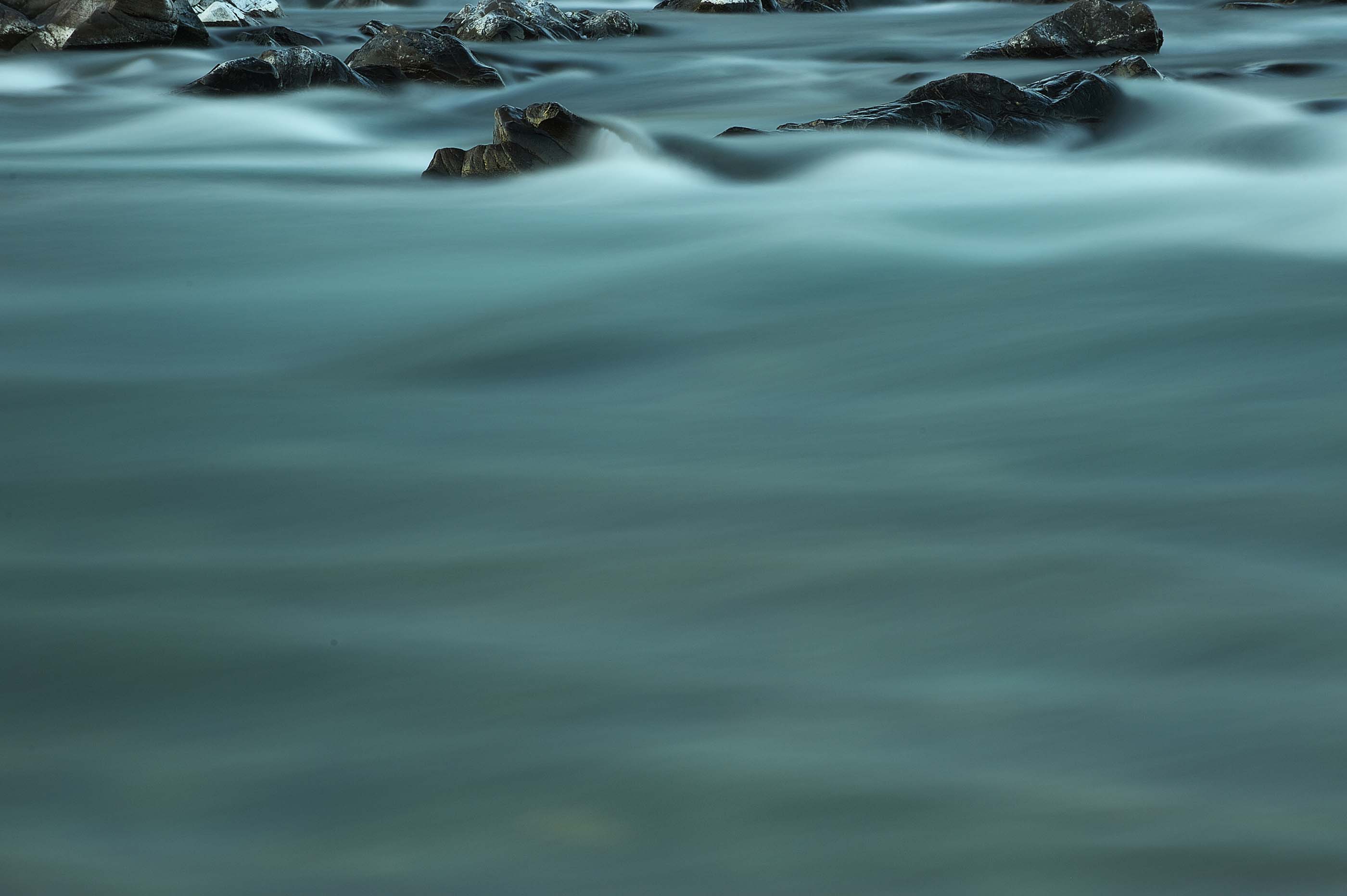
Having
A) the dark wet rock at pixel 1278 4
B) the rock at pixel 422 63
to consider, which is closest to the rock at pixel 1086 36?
the dark wet rock at pixel 1278 4

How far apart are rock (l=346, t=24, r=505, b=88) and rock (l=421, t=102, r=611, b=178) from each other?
317 centimetres

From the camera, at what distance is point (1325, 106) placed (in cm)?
663

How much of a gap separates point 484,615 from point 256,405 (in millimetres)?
1226

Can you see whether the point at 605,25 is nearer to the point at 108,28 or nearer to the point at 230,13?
the point at 230,13

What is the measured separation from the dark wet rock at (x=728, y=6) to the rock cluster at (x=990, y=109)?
8024 millimetres

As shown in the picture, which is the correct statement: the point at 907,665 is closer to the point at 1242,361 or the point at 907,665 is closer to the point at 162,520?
the point at 162,520

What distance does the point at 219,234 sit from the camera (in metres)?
4.80

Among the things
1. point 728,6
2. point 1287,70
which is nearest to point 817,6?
point 728,6

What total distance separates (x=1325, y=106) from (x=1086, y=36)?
345 centimetres

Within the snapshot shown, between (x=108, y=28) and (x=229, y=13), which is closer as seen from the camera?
(x=108, y=28)

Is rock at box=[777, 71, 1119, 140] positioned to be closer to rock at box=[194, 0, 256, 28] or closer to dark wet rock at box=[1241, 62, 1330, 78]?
dark wet rock at box=[1241, 62, 1330, 78]

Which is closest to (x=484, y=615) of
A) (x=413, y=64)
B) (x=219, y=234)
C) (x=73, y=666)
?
(x=73, y=666)

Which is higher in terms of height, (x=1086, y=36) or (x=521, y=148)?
(x=1086, y=36)

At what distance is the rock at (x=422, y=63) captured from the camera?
8.97m
